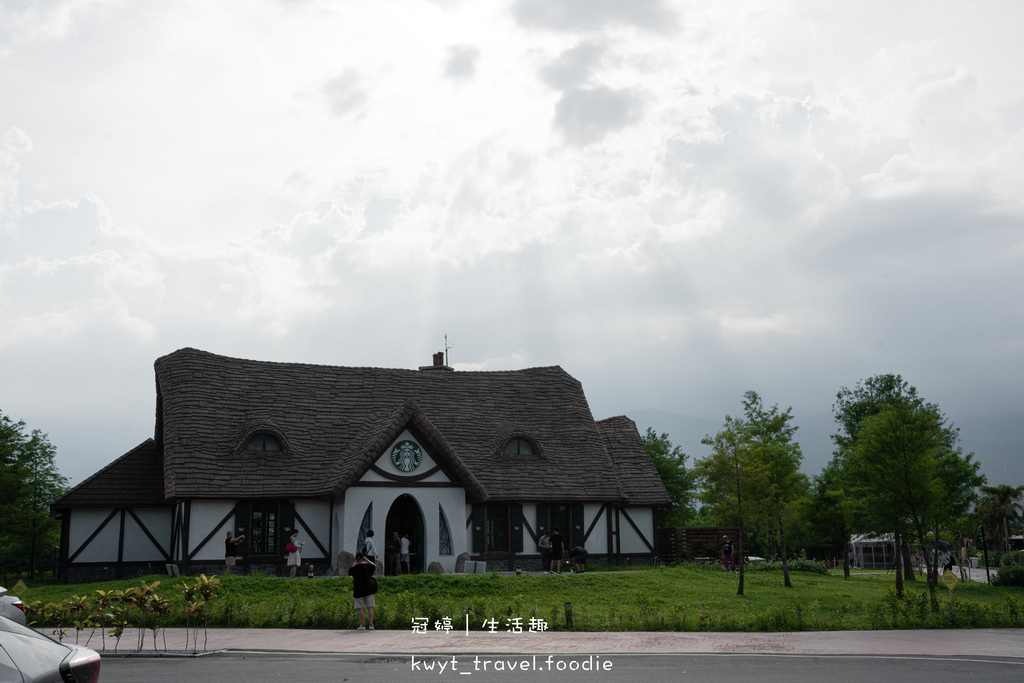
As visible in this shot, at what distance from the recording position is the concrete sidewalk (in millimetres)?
13766

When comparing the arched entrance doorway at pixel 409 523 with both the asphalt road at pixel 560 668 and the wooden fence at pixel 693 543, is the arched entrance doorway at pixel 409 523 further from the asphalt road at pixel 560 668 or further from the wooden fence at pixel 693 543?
the asphalt road at pixel 560 668

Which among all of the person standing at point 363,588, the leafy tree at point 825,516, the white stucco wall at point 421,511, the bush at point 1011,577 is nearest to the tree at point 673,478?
the leafy tree at point 825,516

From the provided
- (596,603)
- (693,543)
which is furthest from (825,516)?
(596,603)

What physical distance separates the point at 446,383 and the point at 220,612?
18.1 meters

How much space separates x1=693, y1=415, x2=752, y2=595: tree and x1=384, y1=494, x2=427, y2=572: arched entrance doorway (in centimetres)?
968

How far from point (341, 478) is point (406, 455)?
91.9 inches

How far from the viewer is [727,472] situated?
83.1 feet

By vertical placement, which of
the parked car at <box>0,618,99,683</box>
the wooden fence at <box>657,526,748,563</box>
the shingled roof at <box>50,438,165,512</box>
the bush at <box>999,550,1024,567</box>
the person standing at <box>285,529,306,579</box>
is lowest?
the bush at <box>999,550,1024,567</box>

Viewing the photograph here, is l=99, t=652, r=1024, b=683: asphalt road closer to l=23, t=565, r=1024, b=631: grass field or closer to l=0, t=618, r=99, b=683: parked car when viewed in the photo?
l=23, t=565, r=1024, b=631: grass field

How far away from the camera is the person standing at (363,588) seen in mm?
16230

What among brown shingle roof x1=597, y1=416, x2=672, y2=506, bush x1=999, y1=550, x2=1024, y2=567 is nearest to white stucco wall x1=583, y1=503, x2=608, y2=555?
brown shingle roof x1=597, y1=416, x2=672, y2=506

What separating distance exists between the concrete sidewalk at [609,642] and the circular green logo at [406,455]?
10.8m

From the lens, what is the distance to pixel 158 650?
13.9 meters

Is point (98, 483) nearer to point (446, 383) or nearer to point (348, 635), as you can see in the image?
point (446, 383)
